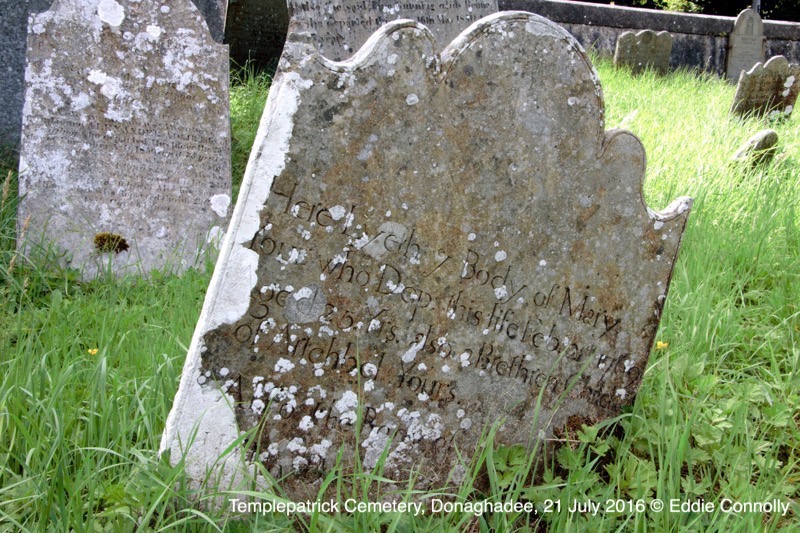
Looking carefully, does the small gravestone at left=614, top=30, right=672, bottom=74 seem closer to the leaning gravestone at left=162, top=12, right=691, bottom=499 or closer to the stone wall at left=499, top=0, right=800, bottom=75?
the stone wall at left=499, top=0, right=800, bottom=75

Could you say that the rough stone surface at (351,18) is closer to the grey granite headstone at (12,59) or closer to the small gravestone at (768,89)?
the grey granite headstone at (12,59)

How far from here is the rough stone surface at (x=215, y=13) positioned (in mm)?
4629

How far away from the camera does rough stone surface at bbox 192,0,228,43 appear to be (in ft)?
15.2

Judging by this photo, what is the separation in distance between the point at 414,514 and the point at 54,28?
3.05 meters

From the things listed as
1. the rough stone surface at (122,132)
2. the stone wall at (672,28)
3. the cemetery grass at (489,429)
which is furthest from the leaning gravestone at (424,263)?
the stone wall at (672,28)

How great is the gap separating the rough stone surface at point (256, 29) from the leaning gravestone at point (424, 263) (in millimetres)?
4461

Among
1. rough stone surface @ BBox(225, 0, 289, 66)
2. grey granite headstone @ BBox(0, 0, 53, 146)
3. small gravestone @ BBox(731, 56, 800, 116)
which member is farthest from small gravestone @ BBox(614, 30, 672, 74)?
grey granite headstone @ BBox(0, 0, 53, 146)

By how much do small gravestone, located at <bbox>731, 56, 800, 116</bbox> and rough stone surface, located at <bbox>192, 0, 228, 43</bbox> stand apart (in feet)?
14.9

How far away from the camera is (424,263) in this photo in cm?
176

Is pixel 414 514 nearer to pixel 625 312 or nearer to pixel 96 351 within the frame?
pixel 625 312

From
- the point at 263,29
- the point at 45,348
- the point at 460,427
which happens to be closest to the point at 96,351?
the point at 45,348

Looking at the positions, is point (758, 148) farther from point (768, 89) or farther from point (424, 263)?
point (424, 263)

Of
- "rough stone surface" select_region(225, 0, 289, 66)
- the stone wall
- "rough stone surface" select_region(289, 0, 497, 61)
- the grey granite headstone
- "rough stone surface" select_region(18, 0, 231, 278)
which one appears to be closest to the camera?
"rough stone surface" select_region(18, 0, 231, 278)

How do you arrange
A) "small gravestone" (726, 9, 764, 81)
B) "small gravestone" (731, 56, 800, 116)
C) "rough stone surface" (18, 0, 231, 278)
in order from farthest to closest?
"small gravestone" (726, 9, 764, 81) < "small gravestone" (731, 56, 800, 116) < "rough stone surface" (18, 0, 231, 278)
